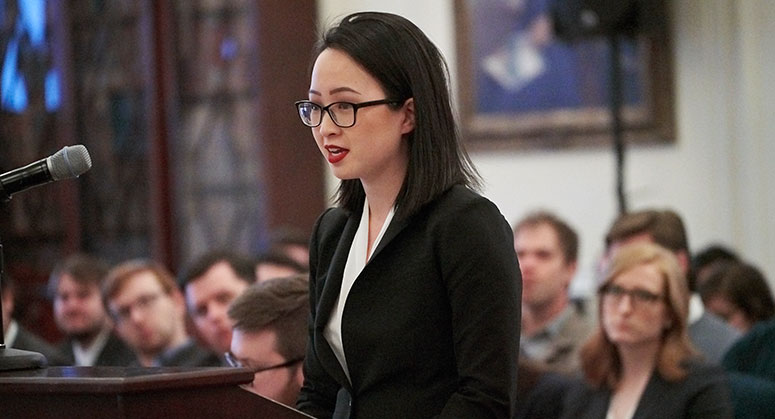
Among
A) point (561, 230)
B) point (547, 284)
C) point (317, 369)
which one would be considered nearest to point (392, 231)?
point (317, 369)

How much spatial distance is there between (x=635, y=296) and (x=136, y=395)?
2.58 metres

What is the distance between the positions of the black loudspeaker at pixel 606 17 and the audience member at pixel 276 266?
2.51 metres

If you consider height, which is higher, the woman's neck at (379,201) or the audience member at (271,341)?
the woman's neck at (379,201)

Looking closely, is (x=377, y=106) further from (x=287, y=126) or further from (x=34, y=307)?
(x=34, y=307)

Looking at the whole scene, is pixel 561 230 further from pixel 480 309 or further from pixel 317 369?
pixel 480 309

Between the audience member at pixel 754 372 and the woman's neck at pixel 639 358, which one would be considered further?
the woman's neck at pixel 639 358

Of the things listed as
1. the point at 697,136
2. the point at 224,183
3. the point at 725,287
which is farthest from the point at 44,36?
the point at 725,287

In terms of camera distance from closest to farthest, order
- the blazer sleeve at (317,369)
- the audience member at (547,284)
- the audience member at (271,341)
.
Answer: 1. the blazer sleeve at (317,369)
2. the audience member at (271,341)
3. the audience member at (547,284)

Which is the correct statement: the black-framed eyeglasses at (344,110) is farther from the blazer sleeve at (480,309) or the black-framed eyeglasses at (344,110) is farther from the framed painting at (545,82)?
the framed painting at (545,82)

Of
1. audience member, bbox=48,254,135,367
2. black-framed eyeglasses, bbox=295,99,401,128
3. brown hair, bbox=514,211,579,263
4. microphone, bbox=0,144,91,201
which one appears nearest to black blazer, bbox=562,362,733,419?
brown hair, bbox=514,211,579,263

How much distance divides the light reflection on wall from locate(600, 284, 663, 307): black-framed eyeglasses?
5870 millimetres

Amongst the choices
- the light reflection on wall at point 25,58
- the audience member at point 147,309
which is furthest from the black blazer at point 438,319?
the light reflection on wall at point 25,58

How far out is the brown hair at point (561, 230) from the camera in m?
5.70

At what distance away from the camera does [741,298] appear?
5.92 metres
